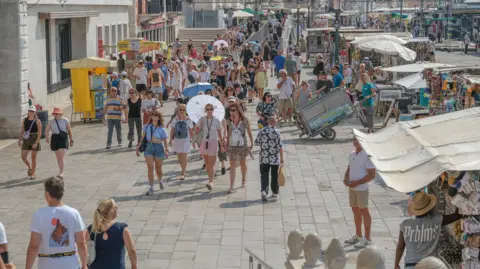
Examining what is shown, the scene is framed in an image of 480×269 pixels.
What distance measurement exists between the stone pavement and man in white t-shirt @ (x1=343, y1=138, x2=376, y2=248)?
0.30m

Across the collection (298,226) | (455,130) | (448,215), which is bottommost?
(298,226)

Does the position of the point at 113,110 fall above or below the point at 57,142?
above

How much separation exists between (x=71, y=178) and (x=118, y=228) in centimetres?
911

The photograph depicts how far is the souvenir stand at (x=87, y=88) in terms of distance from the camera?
25203 mm

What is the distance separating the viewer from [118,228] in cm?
870

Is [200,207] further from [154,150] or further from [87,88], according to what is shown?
[87,88]

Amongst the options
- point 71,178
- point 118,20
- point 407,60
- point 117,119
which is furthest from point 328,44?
point 71,178

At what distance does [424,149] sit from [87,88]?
17788 millimetres

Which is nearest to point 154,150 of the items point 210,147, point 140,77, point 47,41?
point 210,147

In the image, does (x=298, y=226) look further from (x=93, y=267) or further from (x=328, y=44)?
(x=328, y=44)

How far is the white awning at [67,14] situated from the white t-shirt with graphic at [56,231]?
19.8 meters

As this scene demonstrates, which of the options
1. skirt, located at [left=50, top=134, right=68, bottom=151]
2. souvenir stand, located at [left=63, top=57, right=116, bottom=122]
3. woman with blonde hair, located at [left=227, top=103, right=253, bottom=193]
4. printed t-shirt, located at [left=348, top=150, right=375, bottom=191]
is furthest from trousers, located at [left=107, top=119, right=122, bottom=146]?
printed t-shirt, located at [left=348, top=150, right=375, bottom=191]

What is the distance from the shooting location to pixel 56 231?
8.56 metres

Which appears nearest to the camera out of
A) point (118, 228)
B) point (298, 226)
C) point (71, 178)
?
point (118, 228)
